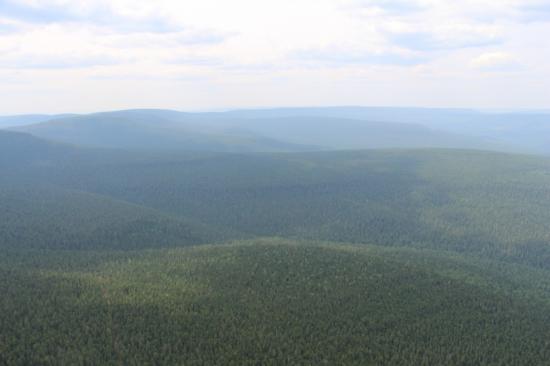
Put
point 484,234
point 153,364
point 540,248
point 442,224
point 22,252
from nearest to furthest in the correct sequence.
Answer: point 153,364, point 22,252, point 540,248, point 484,234, point 442,224

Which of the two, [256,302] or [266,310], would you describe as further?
[256,302]

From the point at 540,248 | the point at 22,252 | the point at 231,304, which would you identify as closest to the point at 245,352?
the point at 231,304

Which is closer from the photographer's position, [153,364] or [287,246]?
[153,364]

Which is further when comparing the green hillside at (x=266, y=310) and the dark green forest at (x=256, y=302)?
the dark green forest at (x=256, y=302)

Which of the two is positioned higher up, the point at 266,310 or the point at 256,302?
the point at 256,302

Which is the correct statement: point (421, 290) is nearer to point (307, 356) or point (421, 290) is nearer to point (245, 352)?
point (307, 356)

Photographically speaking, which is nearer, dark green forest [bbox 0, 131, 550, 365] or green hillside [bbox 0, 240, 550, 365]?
green hillside [bbox 0, 240, 550, 365]

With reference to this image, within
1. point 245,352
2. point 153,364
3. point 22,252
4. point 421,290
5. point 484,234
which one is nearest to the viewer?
point 153,364
